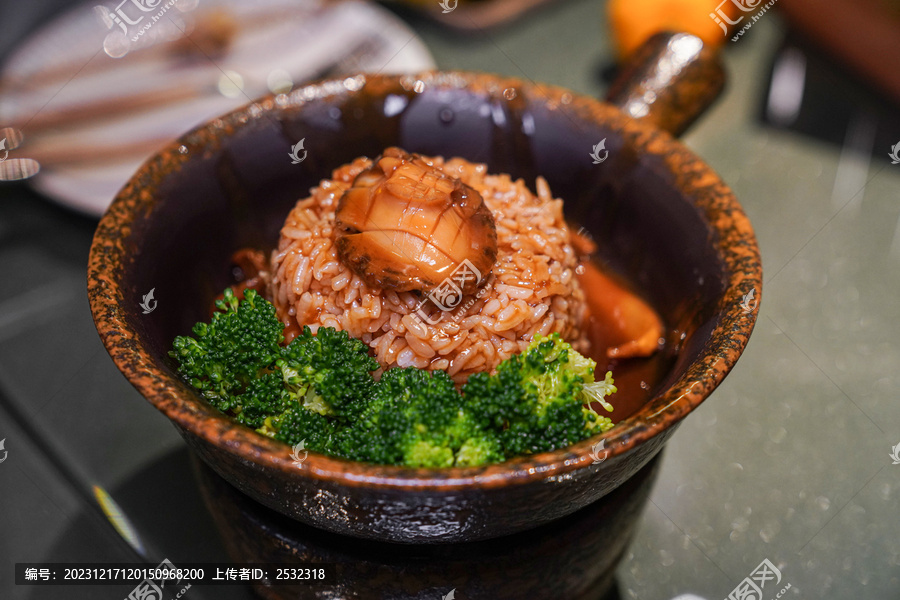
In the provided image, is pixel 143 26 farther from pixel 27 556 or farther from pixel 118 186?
pixel 27 556

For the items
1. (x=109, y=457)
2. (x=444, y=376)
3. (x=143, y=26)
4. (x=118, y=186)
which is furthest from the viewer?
(x=143, y=26)

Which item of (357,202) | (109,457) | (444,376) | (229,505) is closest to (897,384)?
(444,376)

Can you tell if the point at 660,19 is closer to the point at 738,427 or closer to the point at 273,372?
the point at 738,427
